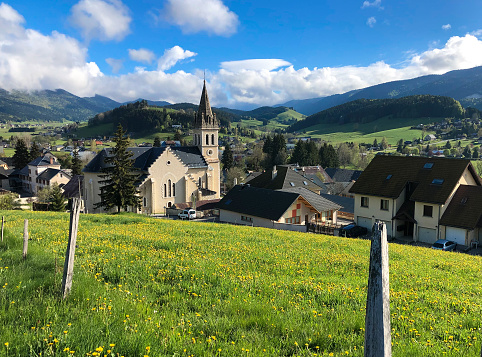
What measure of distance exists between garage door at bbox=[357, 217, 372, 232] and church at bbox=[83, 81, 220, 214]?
2863 cm

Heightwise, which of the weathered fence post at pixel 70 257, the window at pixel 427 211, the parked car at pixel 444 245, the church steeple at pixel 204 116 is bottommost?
the parked car at pixel 444 245

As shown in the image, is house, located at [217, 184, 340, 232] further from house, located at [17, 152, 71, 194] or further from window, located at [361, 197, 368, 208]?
house, located at [17, 152, 71, 194]

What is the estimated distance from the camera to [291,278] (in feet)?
33.7

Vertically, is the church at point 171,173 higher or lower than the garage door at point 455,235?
higher

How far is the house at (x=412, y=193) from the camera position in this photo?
36219mm

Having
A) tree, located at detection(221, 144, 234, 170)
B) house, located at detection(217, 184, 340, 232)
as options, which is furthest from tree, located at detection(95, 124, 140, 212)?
tree, located at detection(221, 144, 234, 170)

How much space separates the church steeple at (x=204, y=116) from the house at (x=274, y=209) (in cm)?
2485

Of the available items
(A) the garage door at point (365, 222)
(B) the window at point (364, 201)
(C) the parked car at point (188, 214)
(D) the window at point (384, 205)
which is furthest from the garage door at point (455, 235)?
(C) the parked car at point (188, 214)

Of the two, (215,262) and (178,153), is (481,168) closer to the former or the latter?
(178,153)

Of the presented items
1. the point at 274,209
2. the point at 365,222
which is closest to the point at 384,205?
the point at 365,222

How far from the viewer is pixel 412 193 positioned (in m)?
38.5

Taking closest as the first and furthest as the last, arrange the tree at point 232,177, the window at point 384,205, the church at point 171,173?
the window at point 384,205
the church at point 171,173
the tree at point 232,177

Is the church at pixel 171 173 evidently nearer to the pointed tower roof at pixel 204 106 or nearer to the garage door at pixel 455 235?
the pointed tower roof at pixel 204 106

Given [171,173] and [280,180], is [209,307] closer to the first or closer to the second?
[280,180]
